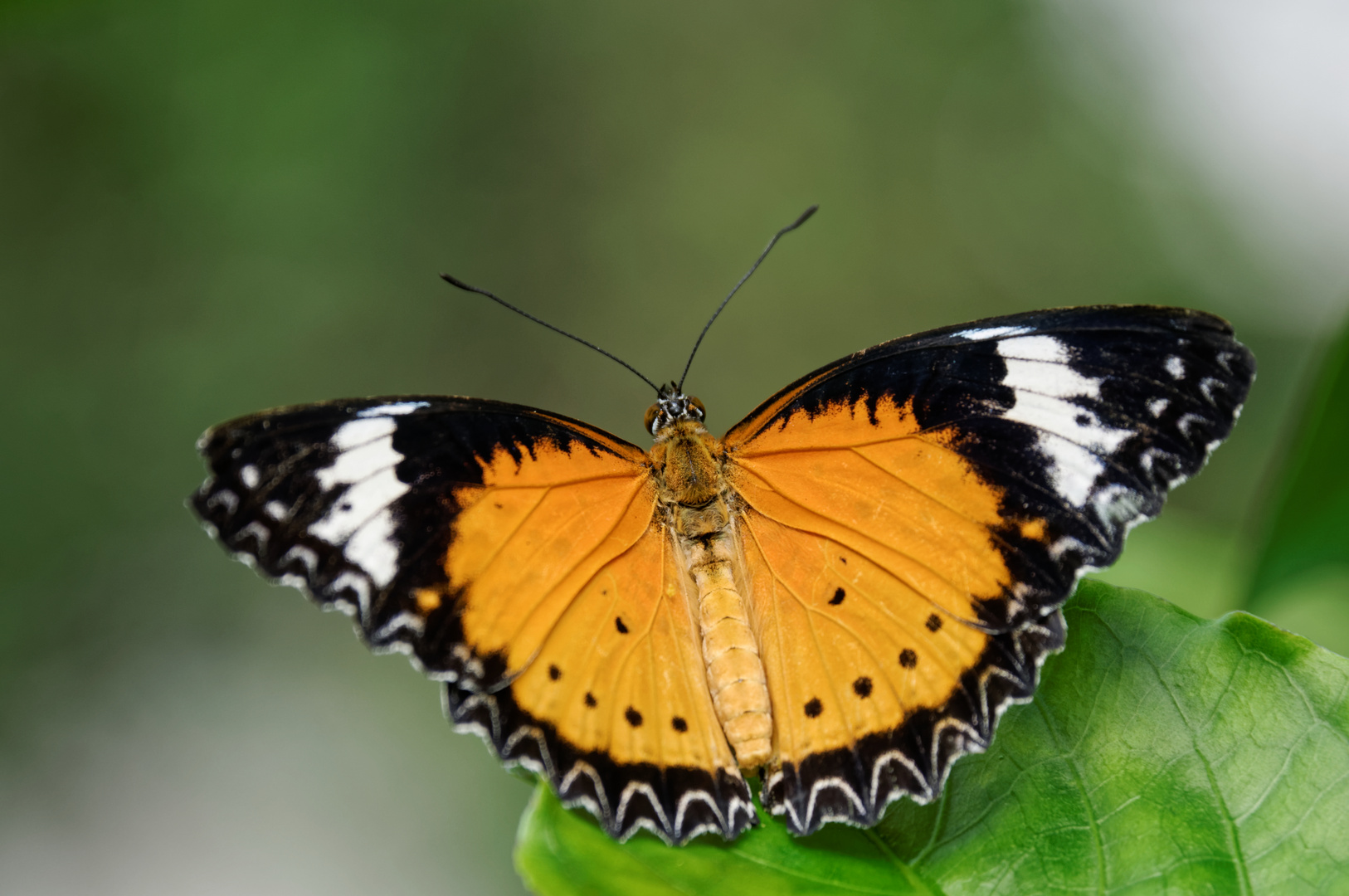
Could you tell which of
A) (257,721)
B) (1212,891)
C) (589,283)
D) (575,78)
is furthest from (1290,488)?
Answer: (575,78)

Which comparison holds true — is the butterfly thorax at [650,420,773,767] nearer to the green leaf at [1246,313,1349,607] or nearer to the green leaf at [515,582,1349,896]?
the green leaf at [515,582,1349,896]

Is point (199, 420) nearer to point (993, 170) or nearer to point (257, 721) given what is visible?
point (257, 721)

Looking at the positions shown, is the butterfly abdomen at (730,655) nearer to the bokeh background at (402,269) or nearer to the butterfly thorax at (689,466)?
the butterfly thorax at (689,466)

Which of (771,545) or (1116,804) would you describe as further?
(771,545)

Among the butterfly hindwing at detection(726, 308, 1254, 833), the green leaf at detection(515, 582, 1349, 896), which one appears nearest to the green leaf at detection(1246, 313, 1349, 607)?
the butterfly hindwing at detection(726, 308, 1254, 833)

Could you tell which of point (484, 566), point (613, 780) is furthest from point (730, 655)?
point (484, 566)

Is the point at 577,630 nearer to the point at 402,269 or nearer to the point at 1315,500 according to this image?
the point at 1315,500

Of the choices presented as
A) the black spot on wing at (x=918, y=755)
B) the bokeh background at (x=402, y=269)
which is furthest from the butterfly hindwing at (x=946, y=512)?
the bokeh background at (x=402, y=269)
